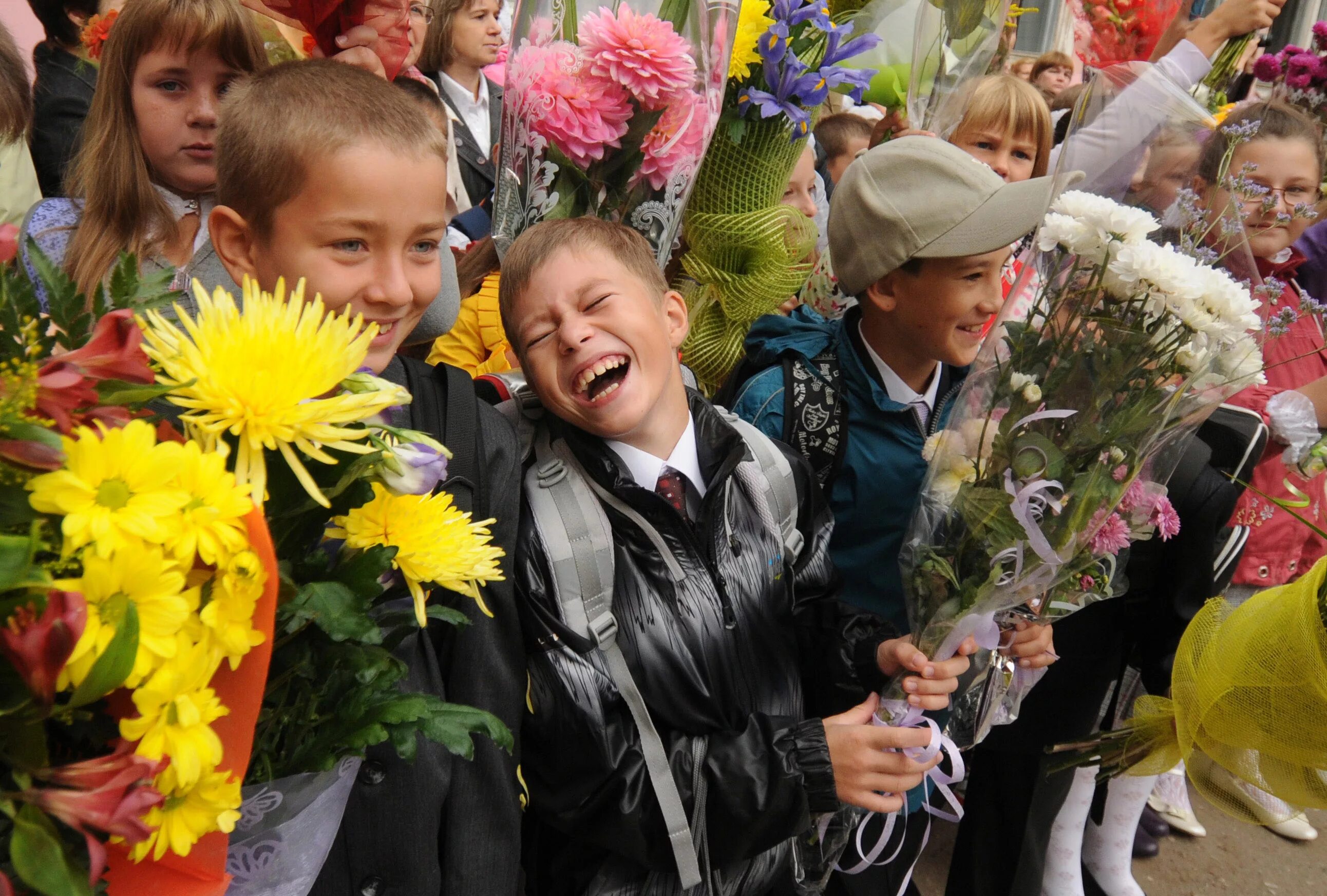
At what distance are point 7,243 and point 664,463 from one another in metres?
1.09

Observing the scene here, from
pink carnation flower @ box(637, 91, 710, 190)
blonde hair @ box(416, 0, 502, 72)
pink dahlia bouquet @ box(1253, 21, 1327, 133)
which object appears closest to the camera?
pink carnation flower @ box(637, 91, 710, 190)

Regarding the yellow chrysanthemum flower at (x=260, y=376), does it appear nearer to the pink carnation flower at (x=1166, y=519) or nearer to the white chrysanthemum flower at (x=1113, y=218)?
the white chrysanthemum flower at (x=1113, y=218)

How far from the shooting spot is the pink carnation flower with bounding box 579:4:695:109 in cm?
172

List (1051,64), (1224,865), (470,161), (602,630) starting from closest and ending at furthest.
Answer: (602,630) → (1224,865) → (470,161) → (1051,64)

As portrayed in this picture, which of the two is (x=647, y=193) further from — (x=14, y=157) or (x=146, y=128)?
(x=14, y=157)

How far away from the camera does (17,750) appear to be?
2.28ft

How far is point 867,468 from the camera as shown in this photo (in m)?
2.11

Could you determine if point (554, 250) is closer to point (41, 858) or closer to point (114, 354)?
point (114, 354)

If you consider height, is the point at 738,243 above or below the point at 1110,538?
above

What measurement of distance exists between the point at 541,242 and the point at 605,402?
31 cm

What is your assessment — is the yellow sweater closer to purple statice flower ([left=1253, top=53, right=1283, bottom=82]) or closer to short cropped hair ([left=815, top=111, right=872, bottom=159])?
short cropped hair ([left=815, top=111, right=872, bottom=159])

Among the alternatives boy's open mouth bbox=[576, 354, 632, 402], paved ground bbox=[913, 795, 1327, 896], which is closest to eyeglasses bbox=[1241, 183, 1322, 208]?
boy's open mouth bbox=[576, 354, 632, 402]

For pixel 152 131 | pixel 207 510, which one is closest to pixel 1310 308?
pixel 207 510

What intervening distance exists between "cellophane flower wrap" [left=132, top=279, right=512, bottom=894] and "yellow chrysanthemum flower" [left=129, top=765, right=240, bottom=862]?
2 centimetres
